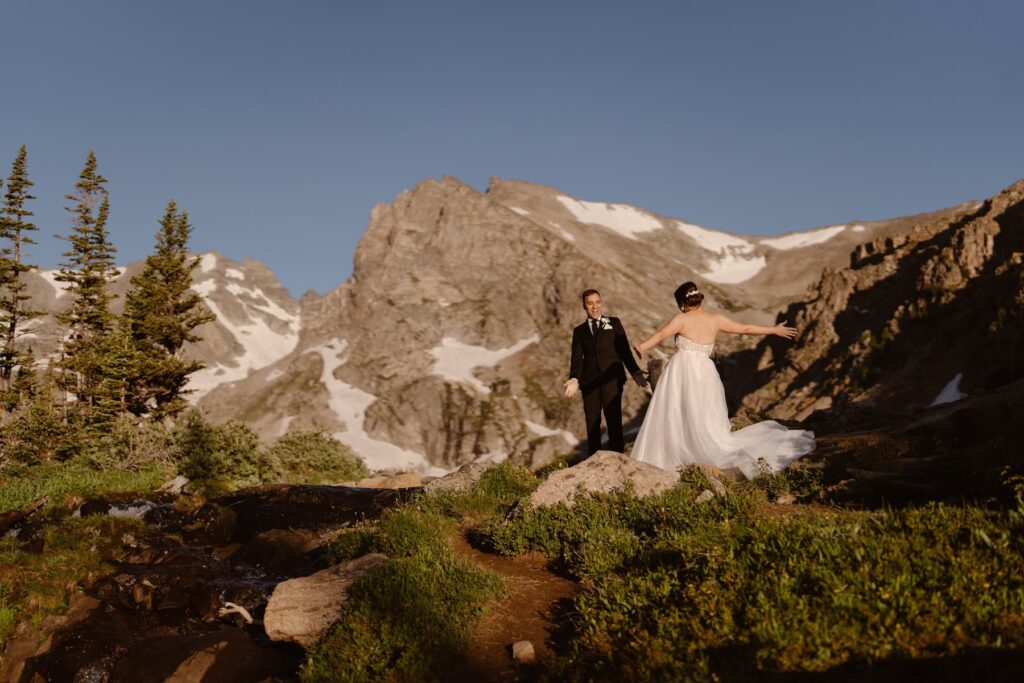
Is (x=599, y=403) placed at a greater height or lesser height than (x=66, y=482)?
greater

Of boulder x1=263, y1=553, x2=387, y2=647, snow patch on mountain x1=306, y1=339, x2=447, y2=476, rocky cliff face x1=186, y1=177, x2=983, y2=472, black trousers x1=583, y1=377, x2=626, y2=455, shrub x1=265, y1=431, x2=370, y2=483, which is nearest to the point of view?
boulder x1=263, y1=553, x2=387, y2=647

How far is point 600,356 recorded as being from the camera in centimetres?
1340

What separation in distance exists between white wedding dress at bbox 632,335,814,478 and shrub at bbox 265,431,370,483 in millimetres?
20566

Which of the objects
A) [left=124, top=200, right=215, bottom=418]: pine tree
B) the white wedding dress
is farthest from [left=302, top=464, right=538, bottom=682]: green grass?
[left=124, top=200, right=215, bottom=418]: pine tree

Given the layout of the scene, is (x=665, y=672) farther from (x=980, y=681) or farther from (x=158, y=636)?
(x=158, y=636)

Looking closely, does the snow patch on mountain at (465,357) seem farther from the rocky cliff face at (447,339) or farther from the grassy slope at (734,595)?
the grassy slope at (734,595)

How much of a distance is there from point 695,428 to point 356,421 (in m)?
135

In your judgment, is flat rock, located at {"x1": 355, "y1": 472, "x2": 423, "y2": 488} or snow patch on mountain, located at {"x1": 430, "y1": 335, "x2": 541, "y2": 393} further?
snow patch on mountain, located at {"x1": 430, "y1": 335, "x2": 541, "y2": 393}

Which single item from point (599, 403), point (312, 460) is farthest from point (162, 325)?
point (599, 403)

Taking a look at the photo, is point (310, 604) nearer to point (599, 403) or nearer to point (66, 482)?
point (599, 403)

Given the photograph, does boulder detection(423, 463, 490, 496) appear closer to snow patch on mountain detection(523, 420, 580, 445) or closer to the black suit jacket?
the black suit jacket

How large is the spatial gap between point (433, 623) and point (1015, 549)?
5776 millimetres

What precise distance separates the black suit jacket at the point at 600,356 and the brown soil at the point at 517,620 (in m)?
4.76

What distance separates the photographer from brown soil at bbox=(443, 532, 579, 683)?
269 inches
